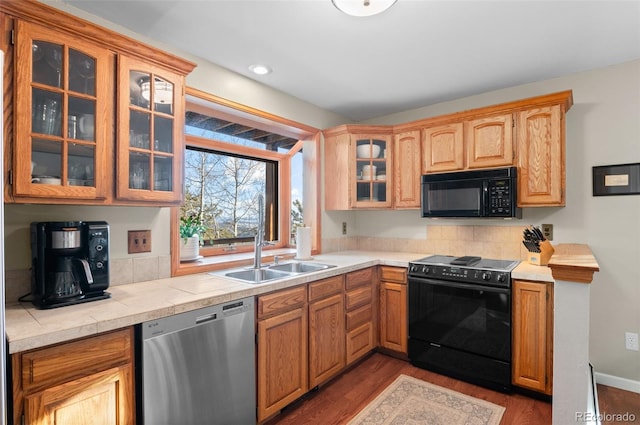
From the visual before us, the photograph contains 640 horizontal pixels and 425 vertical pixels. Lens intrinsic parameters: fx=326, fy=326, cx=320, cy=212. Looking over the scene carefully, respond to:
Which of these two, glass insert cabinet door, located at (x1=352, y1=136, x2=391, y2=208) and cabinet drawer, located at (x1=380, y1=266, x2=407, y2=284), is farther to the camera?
glass insert cabinet door, located at (x1=352, y1=136, x2=391, y2=208)

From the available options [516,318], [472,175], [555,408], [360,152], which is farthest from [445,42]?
[555,408]

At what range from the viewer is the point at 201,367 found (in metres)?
1.62

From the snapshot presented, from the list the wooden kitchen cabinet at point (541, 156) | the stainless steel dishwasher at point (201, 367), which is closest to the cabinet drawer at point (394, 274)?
the wooden kitchen cabinet at point (541, 156)

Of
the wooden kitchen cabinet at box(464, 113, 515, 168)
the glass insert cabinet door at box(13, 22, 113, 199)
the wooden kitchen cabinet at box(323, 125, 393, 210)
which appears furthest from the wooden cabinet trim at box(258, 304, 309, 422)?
the wooden kitchen cabinet at box(464, 113, 515, 168)

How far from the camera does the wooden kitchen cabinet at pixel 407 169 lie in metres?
3.11

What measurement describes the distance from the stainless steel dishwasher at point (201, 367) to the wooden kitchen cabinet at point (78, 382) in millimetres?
83

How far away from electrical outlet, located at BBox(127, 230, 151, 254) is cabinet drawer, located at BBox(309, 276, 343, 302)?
3.55ft

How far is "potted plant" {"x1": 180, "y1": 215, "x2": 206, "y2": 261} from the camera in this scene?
2.40 m

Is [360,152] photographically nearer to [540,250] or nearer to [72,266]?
[540,250]

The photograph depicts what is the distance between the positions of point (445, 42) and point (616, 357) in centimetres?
262

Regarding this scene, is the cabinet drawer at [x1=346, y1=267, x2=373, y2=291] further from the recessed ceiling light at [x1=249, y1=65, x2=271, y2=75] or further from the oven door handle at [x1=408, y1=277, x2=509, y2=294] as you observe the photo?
the recessed ceiling light at [x1=249, y1=65, x2=271, y2=75]

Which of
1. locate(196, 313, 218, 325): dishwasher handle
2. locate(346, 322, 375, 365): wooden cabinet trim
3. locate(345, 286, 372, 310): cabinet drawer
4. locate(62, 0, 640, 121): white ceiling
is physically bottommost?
locate(346, 322, 375, 365): wooden cabinet trim

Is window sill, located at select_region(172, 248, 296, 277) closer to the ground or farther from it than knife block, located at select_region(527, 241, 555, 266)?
closer to the ground

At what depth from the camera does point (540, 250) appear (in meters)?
2.50
